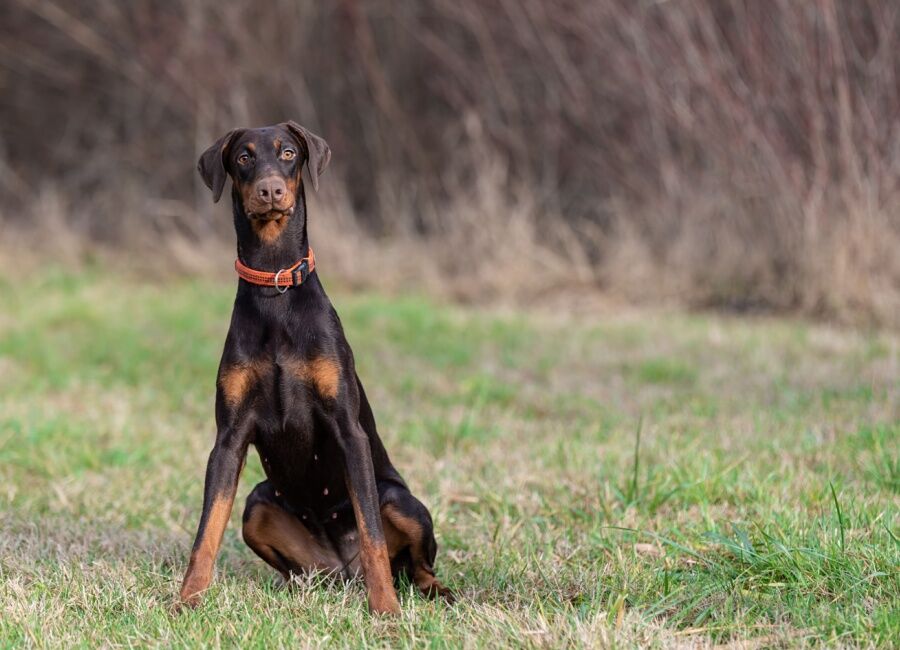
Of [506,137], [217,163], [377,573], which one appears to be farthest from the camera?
[506,137]

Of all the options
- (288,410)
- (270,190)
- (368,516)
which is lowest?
(368,516)

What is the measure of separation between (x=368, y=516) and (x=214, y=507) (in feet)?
1.44

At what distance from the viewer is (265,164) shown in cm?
343

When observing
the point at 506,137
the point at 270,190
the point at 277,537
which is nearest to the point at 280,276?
the point at 270,190

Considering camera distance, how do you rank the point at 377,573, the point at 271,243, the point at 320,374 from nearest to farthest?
the point at 377,573 < the point at 320,374 < the point at 271,243

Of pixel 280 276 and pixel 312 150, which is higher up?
pixel 312 150

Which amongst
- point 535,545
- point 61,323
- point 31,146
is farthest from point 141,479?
point 31,146

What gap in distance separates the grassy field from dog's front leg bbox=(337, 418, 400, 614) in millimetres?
78

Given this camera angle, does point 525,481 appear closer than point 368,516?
No

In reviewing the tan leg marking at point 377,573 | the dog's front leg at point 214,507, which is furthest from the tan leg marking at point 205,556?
the tan leg marking at point 377,573

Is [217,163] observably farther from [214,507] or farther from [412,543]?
[412,543]

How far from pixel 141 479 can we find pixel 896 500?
10.1 ft

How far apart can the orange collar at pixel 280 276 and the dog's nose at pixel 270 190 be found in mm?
232

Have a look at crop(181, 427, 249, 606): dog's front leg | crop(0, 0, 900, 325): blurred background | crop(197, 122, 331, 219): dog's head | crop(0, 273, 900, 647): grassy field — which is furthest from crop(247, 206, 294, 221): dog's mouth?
crop(0, 0, 900, 325): blurred background
